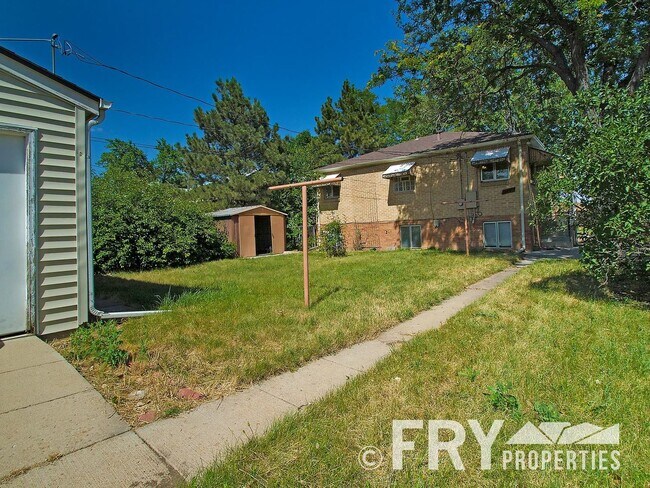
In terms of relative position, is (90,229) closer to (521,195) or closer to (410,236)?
(521,195)

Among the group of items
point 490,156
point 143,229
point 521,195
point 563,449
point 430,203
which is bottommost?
point 563,449

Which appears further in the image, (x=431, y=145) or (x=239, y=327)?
(x=431, y=145)

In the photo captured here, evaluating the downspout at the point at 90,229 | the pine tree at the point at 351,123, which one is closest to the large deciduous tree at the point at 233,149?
the pine tree at the point at 351,123

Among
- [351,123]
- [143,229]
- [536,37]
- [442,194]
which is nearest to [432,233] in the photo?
[442,194]

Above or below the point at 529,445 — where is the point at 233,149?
above

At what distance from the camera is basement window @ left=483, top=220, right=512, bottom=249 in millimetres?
15902

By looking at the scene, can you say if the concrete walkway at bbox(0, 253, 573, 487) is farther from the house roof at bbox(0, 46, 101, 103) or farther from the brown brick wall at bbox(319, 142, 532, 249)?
the brown brick wall at bbox(319, 142, 532, 249)

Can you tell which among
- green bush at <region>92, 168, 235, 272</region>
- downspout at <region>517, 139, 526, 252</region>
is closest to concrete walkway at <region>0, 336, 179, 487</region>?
green bush at <region>92, 168, 235, 272</region>

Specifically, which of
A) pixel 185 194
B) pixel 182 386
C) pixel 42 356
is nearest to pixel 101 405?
pixel 182 386

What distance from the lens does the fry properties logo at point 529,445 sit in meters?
2.15

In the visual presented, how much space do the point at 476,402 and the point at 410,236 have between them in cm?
1686

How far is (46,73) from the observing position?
170 inches

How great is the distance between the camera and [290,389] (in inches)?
128

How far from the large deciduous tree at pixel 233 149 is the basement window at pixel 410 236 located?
10.9 meters
